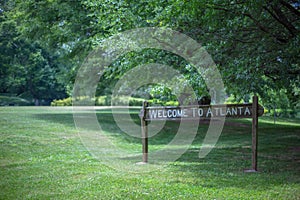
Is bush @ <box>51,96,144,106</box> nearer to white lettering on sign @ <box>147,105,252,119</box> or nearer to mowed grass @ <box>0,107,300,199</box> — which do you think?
mowed grass @ <box>0,107,300,199</box>

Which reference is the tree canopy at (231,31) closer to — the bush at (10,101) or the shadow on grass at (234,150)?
the shadow on grass at (234,150)

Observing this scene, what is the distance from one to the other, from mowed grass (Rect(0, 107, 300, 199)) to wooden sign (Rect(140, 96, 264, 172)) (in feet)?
3.15

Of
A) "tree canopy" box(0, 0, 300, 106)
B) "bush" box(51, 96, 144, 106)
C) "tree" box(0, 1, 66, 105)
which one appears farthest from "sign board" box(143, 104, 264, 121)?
"bush" box(51, 96, 144, 106)

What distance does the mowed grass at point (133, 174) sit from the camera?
23.2ft

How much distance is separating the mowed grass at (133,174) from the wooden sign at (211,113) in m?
0.96

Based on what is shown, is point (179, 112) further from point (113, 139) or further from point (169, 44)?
point (113, 139)

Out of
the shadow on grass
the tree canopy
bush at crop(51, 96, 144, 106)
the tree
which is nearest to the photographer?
the tree canopy

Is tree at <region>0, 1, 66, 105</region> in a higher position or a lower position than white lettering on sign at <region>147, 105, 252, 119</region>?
higher

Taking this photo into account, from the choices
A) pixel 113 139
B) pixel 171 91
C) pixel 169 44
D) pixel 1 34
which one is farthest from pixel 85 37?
pixel 1 34

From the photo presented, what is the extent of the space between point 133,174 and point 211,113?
2.38 metres

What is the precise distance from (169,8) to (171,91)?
2.87m

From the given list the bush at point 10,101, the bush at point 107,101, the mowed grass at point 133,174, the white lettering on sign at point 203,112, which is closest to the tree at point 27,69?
the bush at point 10,101

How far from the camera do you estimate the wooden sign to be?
358 inches

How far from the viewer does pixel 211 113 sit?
31.2 feet
